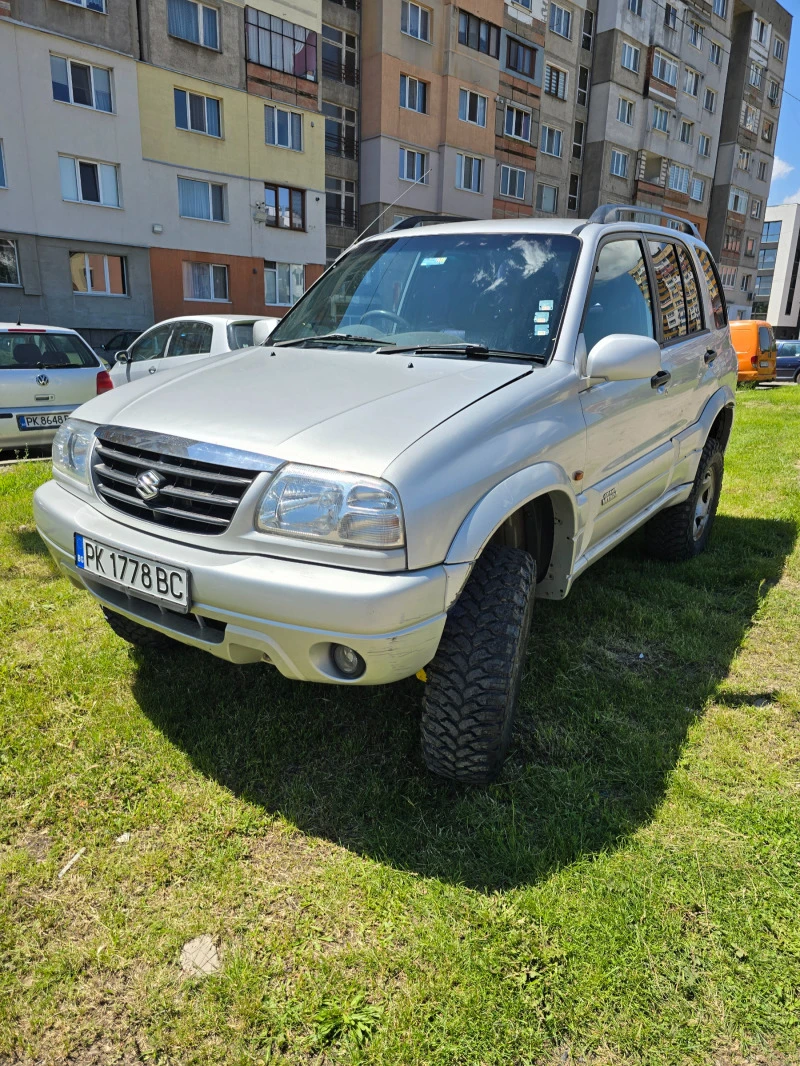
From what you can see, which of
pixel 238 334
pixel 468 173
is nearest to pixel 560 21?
pixel 468 173

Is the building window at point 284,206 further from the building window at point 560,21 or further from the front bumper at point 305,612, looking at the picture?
the front bumper at point 305,612

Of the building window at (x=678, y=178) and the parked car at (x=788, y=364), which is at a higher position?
the building window at (x=678, y=178)

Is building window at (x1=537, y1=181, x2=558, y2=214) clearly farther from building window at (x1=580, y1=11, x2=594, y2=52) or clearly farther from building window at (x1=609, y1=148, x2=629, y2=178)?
building window at (x1=580, y1=11, x2=594, y2=52)

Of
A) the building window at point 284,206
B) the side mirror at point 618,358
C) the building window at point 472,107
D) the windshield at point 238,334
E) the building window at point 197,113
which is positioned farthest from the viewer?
the building window at point 472,107

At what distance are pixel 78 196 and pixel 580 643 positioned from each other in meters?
21.7

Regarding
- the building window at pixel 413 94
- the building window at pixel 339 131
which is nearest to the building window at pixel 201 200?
the building window at pixel 339 131

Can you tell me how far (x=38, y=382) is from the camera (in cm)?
711

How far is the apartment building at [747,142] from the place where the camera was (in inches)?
1847

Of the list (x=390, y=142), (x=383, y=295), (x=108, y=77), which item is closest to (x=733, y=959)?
(x=383, y=295)

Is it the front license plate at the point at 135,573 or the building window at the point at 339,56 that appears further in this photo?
the building window at the point at 339,56

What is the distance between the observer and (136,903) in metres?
2.03

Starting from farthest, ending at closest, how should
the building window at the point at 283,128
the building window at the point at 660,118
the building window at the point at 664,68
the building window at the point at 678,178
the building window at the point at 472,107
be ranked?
the building window at the point at 678,178
the building window at the point at 660,118
the building window at the point at 664,68
the building window at the point at 472,107
the building window at the point at 283,128

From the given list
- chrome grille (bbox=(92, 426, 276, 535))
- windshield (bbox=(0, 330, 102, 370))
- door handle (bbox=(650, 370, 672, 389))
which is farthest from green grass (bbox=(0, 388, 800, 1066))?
windshield (bbox=(0, 330, 102, 370))

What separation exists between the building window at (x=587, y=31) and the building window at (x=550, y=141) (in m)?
5.06
